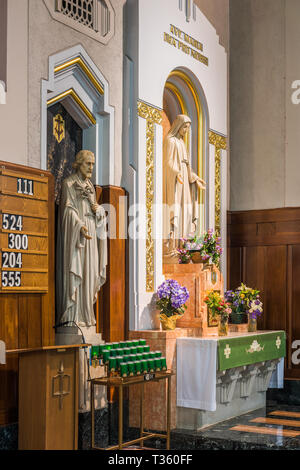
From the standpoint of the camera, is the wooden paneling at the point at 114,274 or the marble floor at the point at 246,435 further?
the wooden paneling at the point at 114,274

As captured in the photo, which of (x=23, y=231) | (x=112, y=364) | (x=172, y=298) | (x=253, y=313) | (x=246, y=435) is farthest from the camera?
(x=253, y=313)

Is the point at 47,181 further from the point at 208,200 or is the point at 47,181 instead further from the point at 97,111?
the point at 208,200

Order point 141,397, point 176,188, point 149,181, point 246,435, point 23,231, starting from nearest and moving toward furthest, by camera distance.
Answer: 1. point 23,231
2. point 141,397
3. point 246,435
4. point 149,181
5. point 176,188

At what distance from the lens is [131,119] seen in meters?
8.08

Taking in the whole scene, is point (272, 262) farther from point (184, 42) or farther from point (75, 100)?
point (75, 100)

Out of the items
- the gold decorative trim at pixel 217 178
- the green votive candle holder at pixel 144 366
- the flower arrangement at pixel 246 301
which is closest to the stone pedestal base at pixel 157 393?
the green votive candle holder at pixel 144 366

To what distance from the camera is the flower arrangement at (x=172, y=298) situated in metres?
7.89

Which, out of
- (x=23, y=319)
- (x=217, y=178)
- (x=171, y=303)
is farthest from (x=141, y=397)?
(x=217, y=178)

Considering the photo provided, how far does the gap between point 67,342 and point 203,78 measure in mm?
4531

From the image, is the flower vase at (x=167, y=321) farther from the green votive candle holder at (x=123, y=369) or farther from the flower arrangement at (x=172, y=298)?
the green votive candle holder at (x=123, y=369)

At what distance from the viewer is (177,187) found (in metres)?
8.83

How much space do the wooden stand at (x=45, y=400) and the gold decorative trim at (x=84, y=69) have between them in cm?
292

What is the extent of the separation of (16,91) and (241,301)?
4.41 meters
